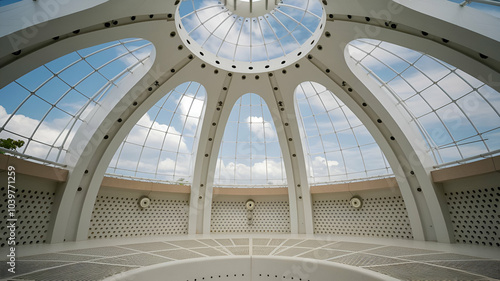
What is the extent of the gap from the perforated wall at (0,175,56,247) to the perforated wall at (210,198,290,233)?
44.1 ft

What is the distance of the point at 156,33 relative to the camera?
14.1 meters

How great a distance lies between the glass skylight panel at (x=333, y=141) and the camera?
20969 millimetres

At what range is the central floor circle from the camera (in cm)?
1506

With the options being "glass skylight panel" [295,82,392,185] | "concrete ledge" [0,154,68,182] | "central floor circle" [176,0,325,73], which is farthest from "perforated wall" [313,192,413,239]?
"concrete ledge" [0,154,68,182]

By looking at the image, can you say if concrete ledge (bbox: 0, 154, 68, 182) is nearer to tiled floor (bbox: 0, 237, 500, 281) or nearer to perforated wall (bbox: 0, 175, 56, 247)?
perforated wall (bbox: 0, 175, 56, 247)

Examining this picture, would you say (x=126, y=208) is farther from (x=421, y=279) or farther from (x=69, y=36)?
(x=421, y=279)

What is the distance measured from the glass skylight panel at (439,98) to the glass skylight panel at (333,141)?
4153mm

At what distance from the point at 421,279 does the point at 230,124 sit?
62.7ft

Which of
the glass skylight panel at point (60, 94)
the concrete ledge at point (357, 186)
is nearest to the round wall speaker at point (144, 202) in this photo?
the glass skylight panel at point (60, 94)

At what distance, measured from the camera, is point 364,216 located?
2098cm

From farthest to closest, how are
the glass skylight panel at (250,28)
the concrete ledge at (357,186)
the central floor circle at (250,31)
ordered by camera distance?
1. the concrete ledge at (357,186)
2. the glass skylight panel at (250,28)
3. the central floor circle at (250,31)

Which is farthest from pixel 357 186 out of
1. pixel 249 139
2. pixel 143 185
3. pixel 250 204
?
pixel 143 185

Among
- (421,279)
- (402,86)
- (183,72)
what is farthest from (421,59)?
(183,72)

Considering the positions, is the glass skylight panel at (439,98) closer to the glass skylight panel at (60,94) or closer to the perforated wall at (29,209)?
the glass skylight panel at (60,94)
